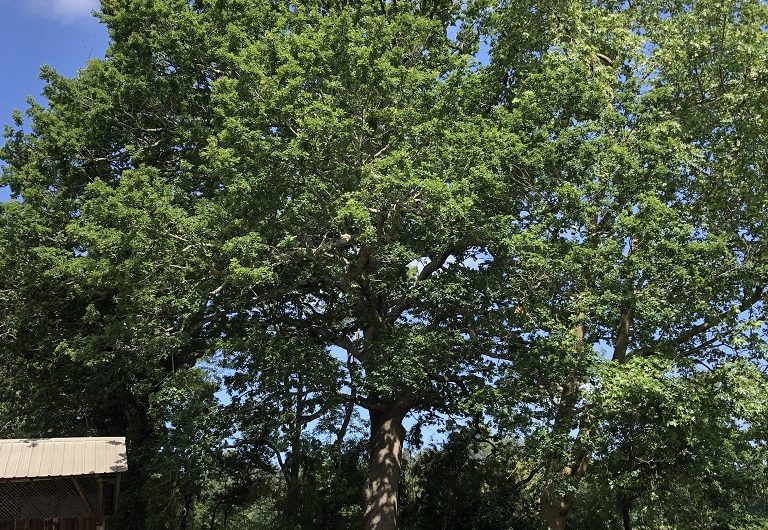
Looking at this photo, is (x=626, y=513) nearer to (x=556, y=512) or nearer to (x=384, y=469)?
(x=556, y=512)

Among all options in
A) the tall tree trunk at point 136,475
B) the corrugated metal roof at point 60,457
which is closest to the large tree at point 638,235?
the corrugated metal roof at point 60,457

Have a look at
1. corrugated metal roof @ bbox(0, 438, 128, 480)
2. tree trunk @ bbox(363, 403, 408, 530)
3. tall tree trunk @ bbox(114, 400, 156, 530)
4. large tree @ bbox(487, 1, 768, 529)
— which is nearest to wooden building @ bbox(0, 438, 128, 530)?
corrugated metal roof @ bbox(0, 438, 128, 480)

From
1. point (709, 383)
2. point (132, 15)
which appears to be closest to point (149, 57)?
point (132, 15)

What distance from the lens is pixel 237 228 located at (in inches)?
448

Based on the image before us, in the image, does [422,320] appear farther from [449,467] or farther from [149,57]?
[149,57]

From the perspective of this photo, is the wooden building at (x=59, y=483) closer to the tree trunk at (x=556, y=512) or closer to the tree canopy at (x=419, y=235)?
the tree canopy at (x=419, y=235)

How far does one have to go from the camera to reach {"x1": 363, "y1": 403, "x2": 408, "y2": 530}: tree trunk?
41.9 ft

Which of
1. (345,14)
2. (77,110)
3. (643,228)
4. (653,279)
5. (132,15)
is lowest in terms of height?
(653,279)

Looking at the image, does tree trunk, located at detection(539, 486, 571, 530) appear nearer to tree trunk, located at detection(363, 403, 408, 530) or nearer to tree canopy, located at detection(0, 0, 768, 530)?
tree canopy, located at detection(0, 0, 768, 530)

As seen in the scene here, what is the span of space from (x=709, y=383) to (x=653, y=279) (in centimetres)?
184

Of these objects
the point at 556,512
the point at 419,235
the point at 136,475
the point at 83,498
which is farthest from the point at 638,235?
the point at 136,475

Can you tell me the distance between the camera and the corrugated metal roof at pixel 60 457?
10219 millimetres

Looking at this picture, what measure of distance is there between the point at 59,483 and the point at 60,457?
552mm

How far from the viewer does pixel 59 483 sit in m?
10.8
